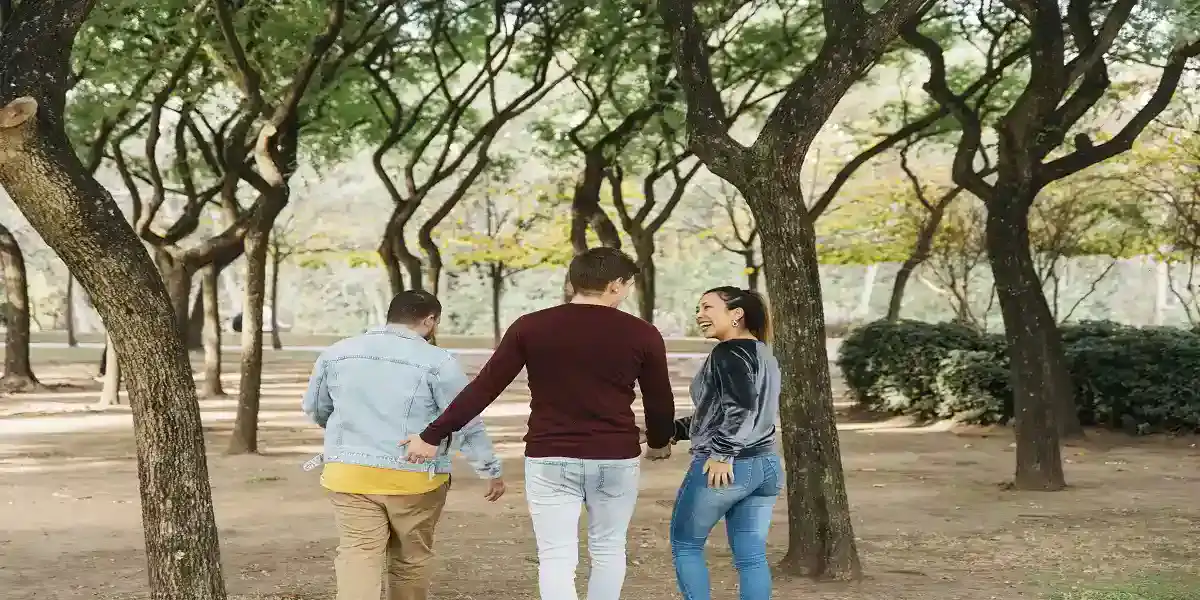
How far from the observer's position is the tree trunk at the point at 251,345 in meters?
15.5

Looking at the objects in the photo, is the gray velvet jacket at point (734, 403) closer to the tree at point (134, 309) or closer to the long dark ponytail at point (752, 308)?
the long dark ponytail at point (752, 308)

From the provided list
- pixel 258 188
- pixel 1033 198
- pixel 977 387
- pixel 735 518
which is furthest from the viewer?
pixel 977 387

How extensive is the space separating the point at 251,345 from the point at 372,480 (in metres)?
10.8

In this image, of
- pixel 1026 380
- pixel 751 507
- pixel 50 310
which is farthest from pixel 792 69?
pixel 50 310

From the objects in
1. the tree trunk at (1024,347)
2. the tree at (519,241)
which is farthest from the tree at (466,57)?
the tree at (519,241)

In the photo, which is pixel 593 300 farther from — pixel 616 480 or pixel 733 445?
pixel 733 445

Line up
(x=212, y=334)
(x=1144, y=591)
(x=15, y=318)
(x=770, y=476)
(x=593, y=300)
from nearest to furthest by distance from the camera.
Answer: (x=593, y=300) < (x=770, y=476) < (x=1144, y=591) < (x=212, y=334) < (x=15, y=318)

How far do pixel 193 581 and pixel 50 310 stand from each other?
67998mm

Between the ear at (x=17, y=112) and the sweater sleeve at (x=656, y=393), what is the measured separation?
2.81m

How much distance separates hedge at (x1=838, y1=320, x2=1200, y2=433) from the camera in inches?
675

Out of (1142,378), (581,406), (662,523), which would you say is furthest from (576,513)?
(1142,378)

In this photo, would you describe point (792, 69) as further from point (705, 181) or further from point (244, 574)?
point (705, 181)

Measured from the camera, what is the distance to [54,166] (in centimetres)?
577

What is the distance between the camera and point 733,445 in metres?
5.49
